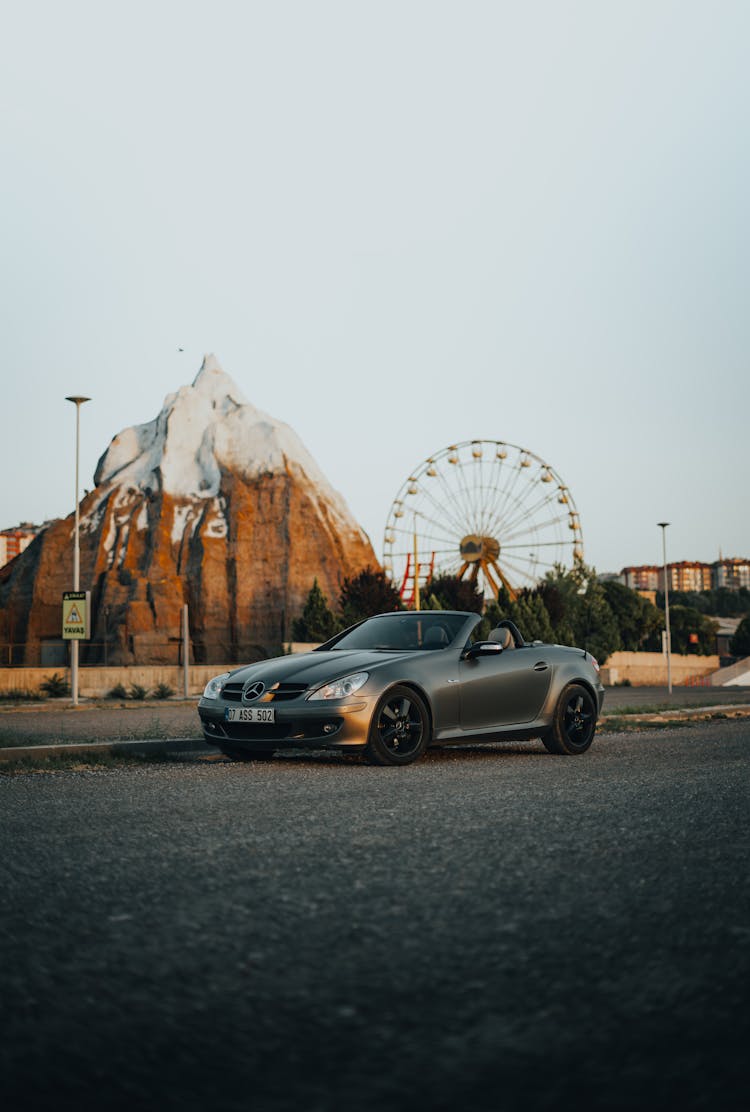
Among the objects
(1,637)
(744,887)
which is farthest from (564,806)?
(1,637)

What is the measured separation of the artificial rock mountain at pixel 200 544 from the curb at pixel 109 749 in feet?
225

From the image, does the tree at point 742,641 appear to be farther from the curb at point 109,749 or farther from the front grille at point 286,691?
the front grille at point 286,691

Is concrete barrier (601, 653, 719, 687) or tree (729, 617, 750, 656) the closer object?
concrete barrier (601, 653, 719, 687)

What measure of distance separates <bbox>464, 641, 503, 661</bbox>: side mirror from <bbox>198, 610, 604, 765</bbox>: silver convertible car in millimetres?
12

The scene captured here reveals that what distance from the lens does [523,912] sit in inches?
154

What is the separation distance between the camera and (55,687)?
36031 millimetres

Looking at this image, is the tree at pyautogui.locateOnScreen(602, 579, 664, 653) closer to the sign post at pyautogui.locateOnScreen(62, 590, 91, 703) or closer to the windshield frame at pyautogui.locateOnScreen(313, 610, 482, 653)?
the sign post at pyautogui.locateOnScreen(62, 590, 91, 703)

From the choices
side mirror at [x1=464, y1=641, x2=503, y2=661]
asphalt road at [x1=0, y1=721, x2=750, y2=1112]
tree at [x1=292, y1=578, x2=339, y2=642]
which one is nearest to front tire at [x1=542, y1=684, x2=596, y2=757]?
side mirror at [x1=464, y1=641, x2=503, y2=661]

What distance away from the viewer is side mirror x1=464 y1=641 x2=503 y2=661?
410 inches

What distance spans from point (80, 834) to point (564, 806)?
2.67m

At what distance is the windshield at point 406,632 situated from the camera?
35.1 feet

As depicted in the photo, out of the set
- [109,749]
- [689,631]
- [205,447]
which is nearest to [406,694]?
[109,749]

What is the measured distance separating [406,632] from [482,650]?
921 millimetres

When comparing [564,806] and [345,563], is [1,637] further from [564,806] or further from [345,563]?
[564,806]
